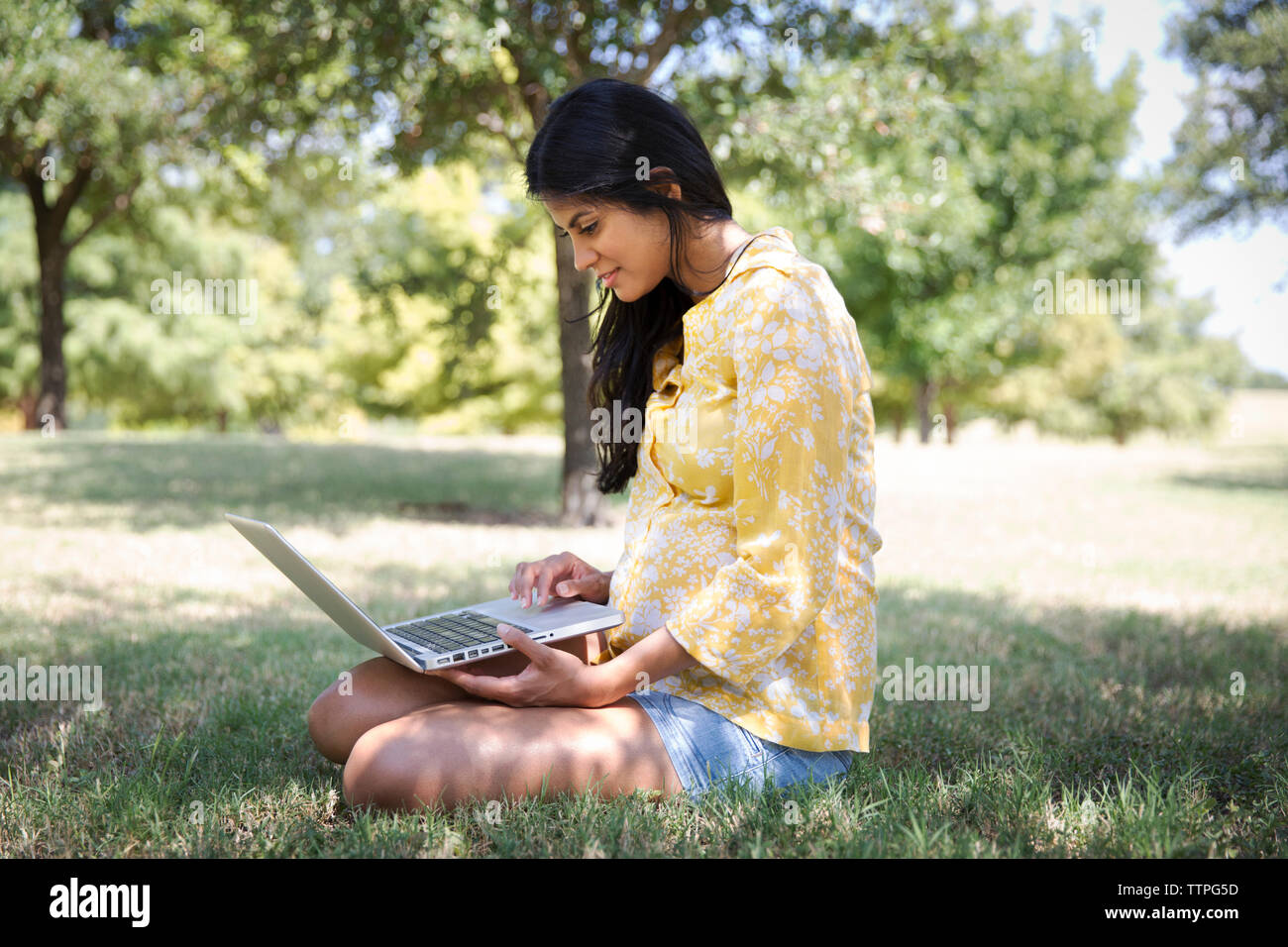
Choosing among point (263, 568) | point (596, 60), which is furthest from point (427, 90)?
point (263, 568)

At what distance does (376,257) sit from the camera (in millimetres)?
21188

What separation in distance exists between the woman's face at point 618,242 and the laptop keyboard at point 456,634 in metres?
0.91

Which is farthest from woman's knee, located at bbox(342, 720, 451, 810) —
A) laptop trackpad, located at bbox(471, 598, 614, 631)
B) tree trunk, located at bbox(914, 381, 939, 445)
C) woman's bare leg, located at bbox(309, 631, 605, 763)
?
tree trunk, located at bbox(914, 381, 939, 445)

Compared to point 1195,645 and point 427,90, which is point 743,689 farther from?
point 427,90

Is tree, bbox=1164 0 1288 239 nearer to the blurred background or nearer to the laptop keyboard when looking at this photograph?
the blurred background

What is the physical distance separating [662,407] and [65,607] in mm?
4038

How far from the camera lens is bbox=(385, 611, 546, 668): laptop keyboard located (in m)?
2.31

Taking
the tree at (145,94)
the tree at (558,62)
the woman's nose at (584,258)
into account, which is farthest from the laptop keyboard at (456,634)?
the tree at (145,94)

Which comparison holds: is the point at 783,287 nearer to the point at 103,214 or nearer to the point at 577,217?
the point at 577,217

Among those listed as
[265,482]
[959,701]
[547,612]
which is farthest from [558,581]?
[265,482]

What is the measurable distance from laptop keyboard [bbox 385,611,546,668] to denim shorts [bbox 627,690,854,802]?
0.38 metres

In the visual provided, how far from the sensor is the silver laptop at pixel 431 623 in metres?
2.21

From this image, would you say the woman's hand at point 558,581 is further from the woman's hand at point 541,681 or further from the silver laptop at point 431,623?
the woman's hand at point 541,681

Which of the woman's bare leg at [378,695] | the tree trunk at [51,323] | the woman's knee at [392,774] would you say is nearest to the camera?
the woman's knee at [392,774]
